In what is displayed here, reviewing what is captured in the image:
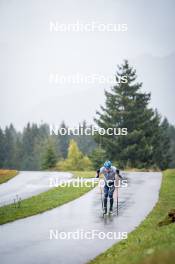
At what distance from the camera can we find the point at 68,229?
13617mm

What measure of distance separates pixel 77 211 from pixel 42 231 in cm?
386

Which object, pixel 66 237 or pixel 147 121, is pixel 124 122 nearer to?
pixel 147 121

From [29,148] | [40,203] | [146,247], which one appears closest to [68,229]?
[146,247]

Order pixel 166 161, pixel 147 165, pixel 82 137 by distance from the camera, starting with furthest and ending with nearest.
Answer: pixel 82 137 < pixel 166 161 < pixel 147 165

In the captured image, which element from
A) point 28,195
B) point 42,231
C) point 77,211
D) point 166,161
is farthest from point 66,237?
point 166,161

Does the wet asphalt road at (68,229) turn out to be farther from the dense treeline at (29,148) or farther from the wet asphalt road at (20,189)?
the dense treeline at (29,148)

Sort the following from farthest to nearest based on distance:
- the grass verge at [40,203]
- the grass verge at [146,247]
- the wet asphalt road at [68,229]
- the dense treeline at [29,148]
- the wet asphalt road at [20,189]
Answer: the dense treeline at [29,148] → the wet asphalt road at [20,189] → the grass verge at [40,203] → the wet asphalt road at [68,229] → the grass verge at [146,247]

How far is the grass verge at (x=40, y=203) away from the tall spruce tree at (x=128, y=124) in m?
28.1

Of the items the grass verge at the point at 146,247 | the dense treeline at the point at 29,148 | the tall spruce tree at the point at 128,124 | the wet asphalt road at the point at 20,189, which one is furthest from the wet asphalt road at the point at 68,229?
the dense treeline at the point at 29,148

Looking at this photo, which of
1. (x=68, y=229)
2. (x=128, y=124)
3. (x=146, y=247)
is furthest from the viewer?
(x=128, y=124)

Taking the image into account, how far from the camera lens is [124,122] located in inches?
2111

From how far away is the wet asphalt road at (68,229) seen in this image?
1071 cm

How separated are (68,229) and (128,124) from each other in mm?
40669

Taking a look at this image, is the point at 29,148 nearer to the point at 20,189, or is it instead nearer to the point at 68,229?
the point at 20,189
